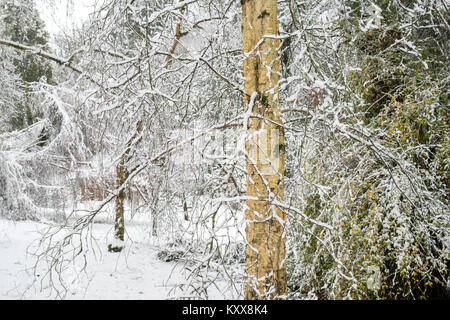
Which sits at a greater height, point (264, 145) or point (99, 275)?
point (264, 145)

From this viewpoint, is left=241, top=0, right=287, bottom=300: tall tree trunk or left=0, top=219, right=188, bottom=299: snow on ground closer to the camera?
left=241, top=0, right=287, bottom=300: tall tree trunk

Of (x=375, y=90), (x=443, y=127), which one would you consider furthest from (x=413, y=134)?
(x=375, y=90)

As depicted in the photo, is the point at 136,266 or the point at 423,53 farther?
the point at 136,266

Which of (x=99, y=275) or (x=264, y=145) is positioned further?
(x=99, y=275)

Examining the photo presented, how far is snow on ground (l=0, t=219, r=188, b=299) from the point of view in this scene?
196 inches

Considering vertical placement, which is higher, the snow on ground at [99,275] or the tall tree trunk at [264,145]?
the tall tree trunk at [264,145]

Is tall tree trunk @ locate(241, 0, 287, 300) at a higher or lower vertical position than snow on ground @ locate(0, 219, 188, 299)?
higher

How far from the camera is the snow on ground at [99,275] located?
4984 mm

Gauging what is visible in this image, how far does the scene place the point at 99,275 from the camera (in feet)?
19.1

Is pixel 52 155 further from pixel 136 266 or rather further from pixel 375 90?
pixel 375 90

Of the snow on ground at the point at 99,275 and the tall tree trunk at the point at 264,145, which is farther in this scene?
the snow on ground at the point at 99,275

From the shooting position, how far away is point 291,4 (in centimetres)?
160

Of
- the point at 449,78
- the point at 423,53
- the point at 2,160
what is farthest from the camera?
the point at 2,160
